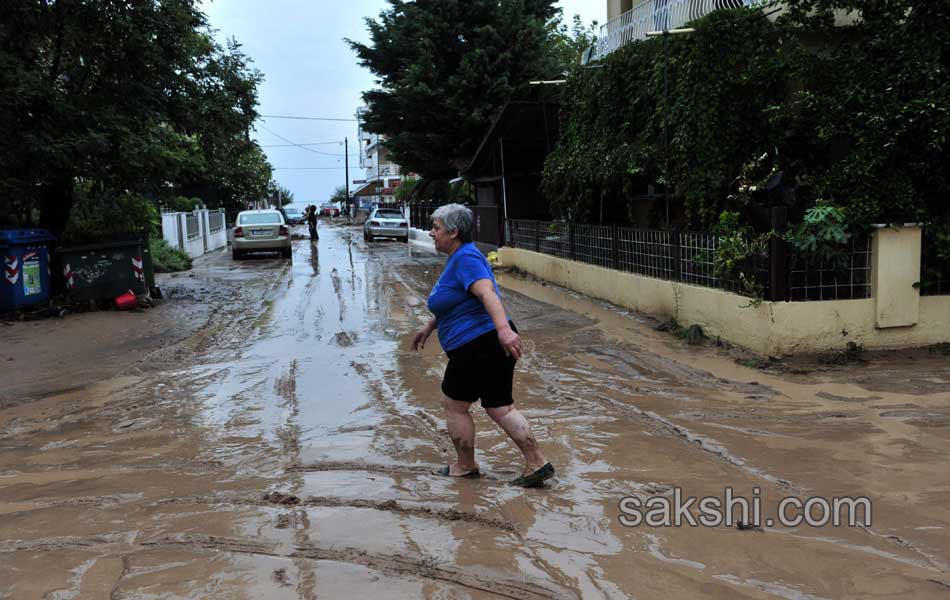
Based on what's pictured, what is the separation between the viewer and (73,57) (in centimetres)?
1266

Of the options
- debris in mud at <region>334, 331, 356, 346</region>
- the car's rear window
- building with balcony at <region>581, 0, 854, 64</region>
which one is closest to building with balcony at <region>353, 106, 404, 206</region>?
the car's rear window

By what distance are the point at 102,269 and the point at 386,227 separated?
21243 millimetres

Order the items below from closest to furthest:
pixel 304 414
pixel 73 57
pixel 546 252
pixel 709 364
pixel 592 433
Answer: pixel 592 433 < pixel 304 414 < pixel 709 364 < pixel 73 57 < pixel 546 252

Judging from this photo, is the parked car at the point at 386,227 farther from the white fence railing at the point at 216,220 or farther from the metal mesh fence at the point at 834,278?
the metal mesh fence at the point at 834,278

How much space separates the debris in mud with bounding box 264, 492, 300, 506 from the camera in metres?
4.33

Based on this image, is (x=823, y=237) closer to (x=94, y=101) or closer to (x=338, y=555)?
(x=338, y=555)

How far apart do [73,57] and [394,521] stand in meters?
11.5

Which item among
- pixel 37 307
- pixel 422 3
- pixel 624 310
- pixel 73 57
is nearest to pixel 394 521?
pixel 624 310

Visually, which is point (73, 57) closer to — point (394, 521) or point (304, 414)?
point (304, 414)

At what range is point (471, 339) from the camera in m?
4.43

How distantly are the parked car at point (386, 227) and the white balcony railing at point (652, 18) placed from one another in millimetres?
17326

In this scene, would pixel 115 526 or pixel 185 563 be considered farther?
pixel 115 526

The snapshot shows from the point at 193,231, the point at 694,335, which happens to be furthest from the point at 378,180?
the point at 694,335

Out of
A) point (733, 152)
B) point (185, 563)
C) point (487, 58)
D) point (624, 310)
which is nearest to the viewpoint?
point (185, 563)
